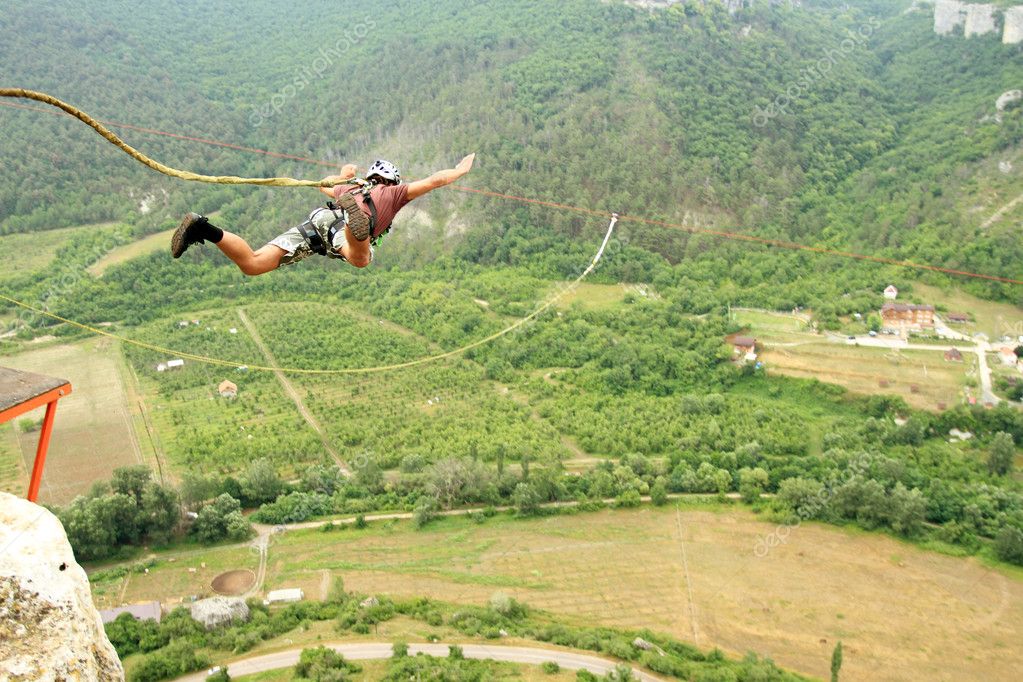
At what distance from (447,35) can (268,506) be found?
35971 mm

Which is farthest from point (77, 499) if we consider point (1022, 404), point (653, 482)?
point (1022, 404)

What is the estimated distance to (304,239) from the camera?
783cm

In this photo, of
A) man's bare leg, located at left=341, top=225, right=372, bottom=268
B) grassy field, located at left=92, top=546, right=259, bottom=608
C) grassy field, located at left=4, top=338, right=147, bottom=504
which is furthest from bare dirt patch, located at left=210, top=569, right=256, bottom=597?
man's bare leg, located at left=341, top=225, right=372, bottom=268

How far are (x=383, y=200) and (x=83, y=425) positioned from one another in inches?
788

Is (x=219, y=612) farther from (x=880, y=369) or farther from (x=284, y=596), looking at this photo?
(x=880, y=369)

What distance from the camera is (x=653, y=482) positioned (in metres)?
24.5

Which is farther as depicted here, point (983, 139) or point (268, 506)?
point (983, 139)

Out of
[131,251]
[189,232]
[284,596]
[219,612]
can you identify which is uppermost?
[189,232]

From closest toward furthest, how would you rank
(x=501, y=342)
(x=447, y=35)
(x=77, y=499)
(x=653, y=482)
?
(x=77, y=499) < (x=653, y=482) < (x=501, y=342) < (x=447, y=35)

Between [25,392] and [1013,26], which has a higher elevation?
[1013,26]

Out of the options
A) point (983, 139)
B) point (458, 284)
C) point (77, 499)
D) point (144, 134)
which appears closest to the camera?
point (77, 499)

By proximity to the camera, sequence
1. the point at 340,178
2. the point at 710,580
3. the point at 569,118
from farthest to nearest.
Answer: the point at 569,118 → the point at 710,580 → the point at 340,178

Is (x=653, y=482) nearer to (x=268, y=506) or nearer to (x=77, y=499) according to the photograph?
(x=268, y=506)

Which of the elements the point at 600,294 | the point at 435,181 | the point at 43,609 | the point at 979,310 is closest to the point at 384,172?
the point at 435,181
